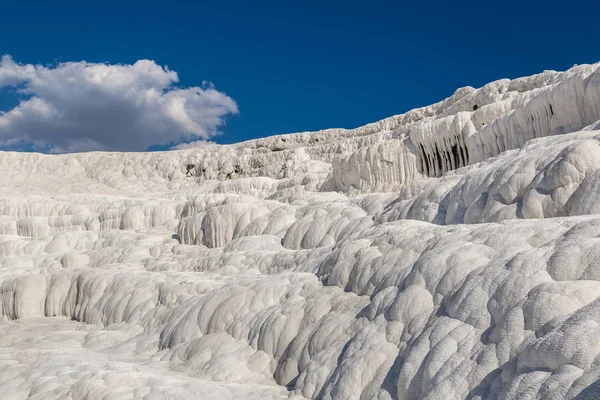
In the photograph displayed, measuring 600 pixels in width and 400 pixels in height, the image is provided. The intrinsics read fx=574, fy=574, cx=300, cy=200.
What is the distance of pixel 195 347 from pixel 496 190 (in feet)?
18.4

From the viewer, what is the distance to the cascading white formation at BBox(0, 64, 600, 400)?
4.85m

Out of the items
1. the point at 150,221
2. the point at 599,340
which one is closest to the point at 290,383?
the point at 599,340

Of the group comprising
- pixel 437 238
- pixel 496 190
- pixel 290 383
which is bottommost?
pixel 290 383

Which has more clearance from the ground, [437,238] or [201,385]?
[437,238]

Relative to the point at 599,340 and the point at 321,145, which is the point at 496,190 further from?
the point at 321,145

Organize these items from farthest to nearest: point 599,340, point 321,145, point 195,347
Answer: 1. point 321,145
2. point 195,347
3. point 599,340

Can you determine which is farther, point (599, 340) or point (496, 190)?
point (496, 190)

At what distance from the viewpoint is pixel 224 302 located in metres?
9.09

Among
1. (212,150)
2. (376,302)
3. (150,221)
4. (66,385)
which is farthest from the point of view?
(212,150)

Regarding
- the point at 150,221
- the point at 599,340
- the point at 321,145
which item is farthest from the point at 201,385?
the point at 321,145

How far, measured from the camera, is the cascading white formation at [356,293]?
4852 millimetres

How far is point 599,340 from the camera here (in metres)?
A: 3.95

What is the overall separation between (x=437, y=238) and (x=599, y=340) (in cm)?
313

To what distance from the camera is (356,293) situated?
7.38 m
